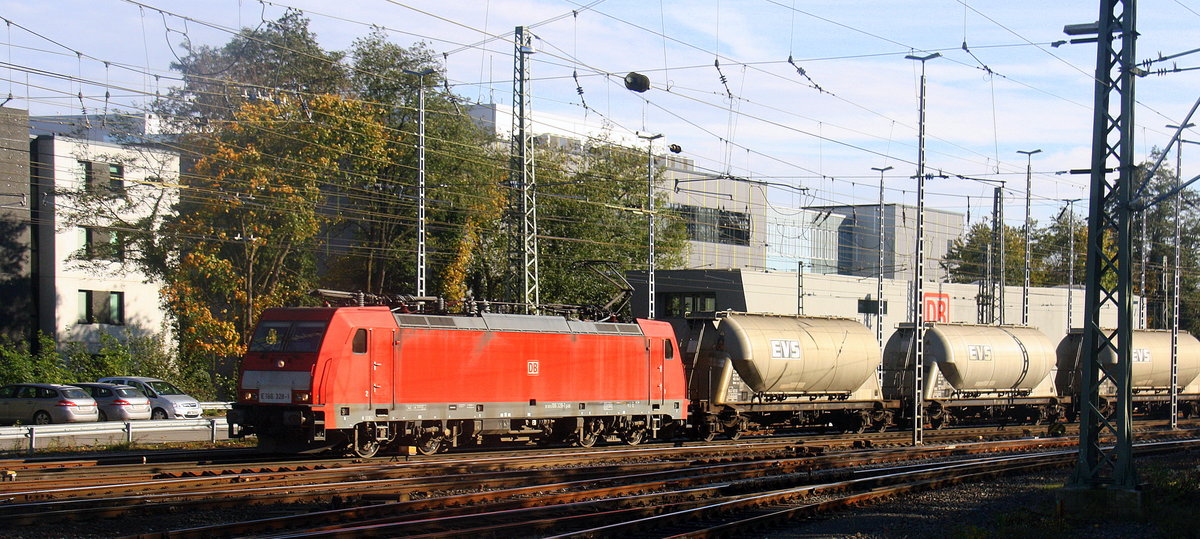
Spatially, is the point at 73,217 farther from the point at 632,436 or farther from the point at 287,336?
the point at 632,436

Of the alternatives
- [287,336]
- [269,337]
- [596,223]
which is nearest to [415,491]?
[287,336]

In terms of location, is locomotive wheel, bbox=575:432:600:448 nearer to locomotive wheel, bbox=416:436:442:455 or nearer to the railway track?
the railway track

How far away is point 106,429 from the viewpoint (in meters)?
26.2

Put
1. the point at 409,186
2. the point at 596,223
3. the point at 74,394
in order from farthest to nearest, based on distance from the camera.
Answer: the point at 596,223
the point at 409,186
the point at 74,394

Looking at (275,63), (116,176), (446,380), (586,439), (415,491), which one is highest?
(275,63)

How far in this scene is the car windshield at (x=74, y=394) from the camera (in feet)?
102

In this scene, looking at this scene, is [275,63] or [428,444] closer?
[428,444]

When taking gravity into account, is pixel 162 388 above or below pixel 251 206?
below

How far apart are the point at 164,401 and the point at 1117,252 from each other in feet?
94.6

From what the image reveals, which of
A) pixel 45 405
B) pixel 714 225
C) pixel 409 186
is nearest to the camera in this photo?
pixel 45 405

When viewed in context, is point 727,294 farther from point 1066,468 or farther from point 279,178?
point 1066,468

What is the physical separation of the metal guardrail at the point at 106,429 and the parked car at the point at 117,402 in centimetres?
475

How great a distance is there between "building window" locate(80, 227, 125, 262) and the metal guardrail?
18529mm

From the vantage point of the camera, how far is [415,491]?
1606cm
